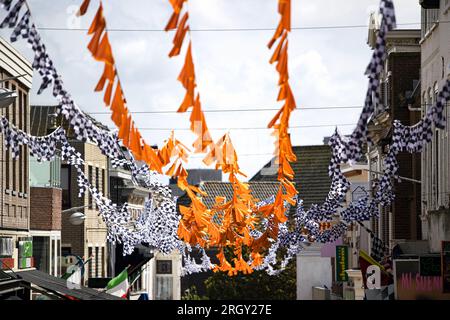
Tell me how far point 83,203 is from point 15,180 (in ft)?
60.0

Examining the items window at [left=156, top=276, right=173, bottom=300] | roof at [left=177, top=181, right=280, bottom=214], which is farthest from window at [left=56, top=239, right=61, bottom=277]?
roof at [left=177, top=181, right=280, bottom=214]

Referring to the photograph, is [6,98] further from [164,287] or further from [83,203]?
[164,287]

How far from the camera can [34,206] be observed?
4556cm

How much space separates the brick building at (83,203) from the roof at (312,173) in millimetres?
24283

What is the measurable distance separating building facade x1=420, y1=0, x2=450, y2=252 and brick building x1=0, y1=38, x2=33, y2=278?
12186mm

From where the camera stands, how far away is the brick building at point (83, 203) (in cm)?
5831

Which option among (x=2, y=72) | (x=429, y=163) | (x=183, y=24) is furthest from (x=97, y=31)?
(x=429, y=163)

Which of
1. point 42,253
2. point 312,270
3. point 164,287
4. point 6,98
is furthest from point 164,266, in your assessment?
point 6,98

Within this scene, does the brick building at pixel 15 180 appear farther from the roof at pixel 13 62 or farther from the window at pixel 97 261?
the window at pixel 97 261

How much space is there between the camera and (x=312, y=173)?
87.8m

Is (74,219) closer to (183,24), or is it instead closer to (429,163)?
(429,163)

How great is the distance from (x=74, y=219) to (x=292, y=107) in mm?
28700

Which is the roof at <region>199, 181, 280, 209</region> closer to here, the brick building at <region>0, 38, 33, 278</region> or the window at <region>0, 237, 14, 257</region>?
the brick building at <region>0, 38, 33, 278</region>

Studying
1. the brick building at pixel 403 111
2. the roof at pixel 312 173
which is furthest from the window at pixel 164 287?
the brick building at pixel 403 111
